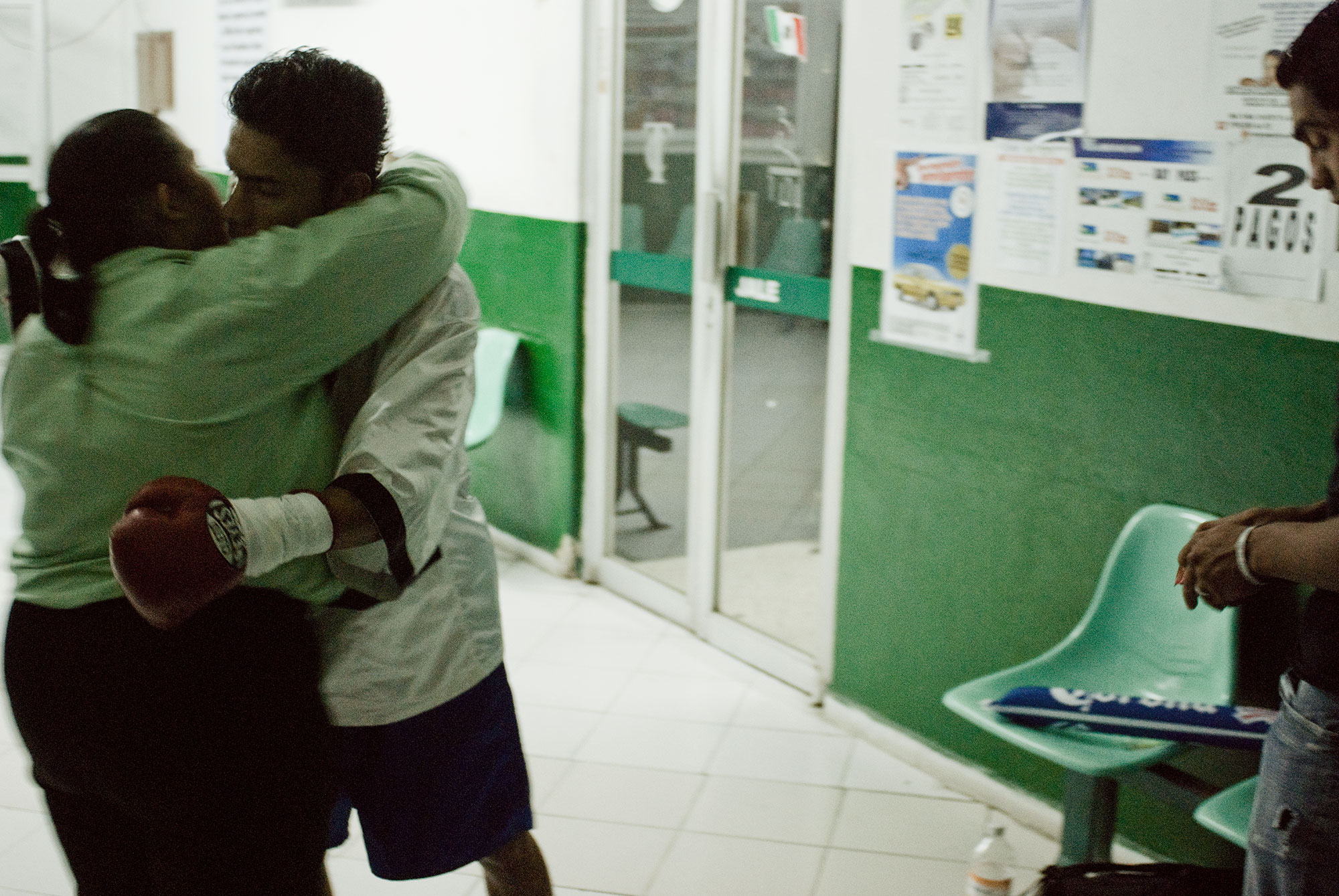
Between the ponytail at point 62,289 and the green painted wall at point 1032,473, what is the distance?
189cm

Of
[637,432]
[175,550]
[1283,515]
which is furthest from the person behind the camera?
[637,432]

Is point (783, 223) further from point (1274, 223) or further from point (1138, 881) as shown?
point (1138, 881)

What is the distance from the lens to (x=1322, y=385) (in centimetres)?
214

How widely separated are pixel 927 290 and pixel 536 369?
6.33 ft

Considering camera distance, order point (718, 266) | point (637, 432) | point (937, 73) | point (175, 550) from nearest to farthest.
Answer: point (175, 550) < point (937, 73) < point (718, 266) < point (637, 432)

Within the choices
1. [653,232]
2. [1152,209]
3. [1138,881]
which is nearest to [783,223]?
[653,232]

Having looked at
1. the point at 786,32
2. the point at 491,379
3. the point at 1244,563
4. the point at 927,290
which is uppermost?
the point at 786,32

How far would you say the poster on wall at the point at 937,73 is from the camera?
2684 millimetres

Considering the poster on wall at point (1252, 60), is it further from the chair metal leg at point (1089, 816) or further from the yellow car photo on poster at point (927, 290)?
the chair metal leg at point (1089, 816)

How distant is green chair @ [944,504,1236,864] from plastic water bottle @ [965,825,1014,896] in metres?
0.11

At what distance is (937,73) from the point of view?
2750mm

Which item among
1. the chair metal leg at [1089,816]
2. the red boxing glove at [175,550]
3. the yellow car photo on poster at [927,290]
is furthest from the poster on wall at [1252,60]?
the red boxing glove at [175,550]

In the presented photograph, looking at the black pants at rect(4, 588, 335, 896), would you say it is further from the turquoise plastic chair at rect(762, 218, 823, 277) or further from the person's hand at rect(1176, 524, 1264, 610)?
the turquoise plastic chair at rect(762, 218, 823, 277)

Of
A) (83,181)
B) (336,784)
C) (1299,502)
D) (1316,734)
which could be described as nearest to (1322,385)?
(1299,502)
